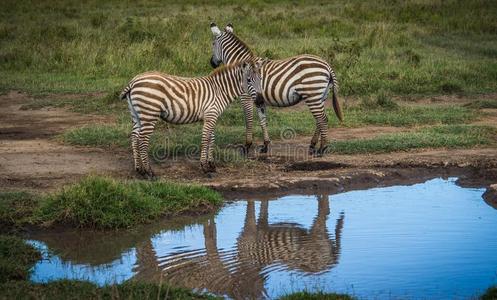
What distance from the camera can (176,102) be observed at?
10.0 meters

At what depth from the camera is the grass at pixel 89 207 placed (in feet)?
26.5

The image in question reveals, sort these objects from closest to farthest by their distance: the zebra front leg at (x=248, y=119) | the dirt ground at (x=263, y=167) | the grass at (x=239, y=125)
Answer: the dirt ground at (x=263, y=167), the zebra front leg at (x=248, y=119), the grass at (x=239, y=125)

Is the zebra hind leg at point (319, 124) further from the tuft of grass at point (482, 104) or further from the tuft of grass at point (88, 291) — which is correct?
the tuft of grass at point (88, 291)

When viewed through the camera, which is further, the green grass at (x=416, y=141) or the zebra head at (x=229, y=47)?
the zebra head at (x=229, y=47)

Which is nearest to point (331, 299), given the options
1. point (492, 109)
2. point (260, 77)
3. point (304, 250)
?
point (304, 250)

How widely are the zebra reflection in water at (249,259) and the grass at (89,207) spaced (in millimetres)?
556

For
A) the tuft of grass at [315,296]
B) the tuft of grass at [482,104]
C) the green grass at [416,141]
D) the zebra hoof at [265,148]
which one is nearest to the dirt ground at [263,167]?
the zebra hoof at [265,148]

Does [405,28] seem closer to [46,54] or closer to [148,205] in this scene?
[46,54]

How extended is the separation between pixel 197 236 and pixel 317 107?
3.80 metres

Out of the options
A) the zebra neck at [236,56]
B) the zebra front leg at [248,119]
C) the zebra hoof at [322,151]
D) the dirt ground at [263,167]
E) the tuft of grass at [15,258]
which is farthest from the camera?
the zebra neck at [236,56]

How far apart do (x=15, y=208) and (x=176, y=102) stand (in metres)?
2.52

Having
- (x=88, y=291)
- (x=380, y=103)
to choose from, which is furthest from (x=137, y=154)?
(x=380, y=103)

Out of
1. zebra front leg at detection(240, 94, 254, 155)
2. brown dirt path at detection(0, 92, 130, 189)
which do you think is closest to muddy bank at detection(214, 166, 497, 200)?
zebra front leg at detection(240, 94, 254, 155)

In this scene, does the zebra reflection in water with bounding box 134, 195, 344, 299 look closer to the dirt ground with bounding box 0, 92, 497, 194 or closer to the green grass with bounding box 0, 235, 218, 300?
the green grass with bounding box 0, 235, 218, 300
